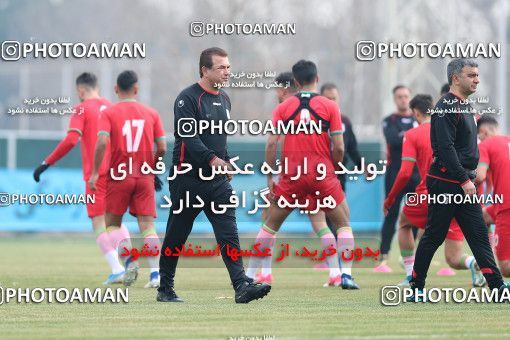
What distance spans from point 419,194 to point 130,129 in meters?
3.36

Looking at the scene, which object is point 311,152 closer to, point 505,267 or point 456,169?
point 505,267

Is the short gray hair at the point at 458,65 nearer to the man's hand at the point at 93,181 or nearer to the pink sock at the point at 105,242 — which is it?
the man's hand at the point at 93,181

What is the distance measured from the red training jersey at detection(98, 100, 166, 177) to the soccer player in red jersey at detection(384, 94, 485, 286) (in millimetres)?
2773

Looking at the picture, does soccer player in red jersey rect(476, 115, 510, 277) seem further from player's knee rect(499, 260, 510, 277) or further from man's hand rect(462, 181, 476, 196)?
man's hand rect(462, 181, 476, 196)

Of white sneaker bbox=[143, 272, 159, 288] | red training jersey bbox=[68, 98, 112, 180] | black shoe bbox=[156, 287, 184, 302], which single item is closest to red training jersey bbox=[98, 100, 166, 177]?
red training jersey bbox=[68, 98, 112, 180]

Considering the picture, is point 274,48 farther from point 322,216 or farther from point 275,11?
point 322,216

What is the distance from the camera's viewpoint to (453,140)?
12.1 meters

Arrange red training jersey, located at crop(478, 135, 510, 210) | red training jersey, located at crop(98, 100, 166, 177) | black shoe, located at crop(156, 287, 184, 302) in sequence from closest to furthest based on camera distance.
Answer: black shoe, located at crop(156, 287, 184, 302) < red training jersey, located at crop(478, 135, 510, 210) < red training jersey, located at crop(98, 100, 166, 177)

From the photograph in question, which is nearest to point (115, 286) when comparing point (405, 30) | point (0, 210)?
point (0, 210)

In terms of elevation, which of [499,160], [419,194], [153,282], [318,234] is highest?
[499,160]

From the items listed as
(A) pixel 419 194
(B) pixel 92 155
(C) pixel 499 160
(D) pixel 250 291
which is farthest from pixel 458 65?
(B) pixel 92 155

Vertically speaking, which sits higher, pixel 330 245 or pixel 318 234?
pixel 318 234

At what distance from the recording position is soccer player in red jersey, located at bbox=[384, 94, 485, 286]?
1419 cm

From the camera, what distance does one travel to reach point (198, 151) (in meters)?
11.9
